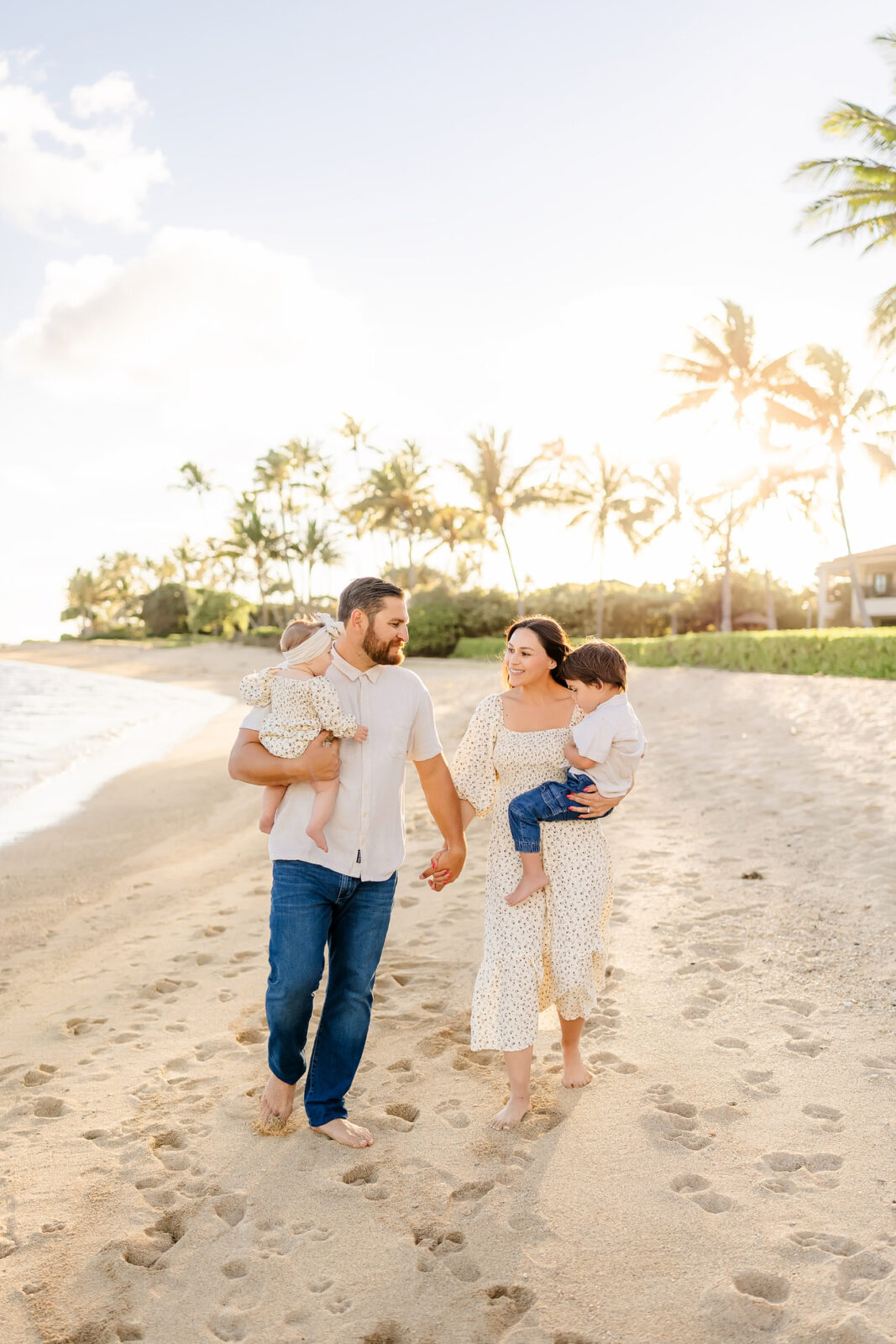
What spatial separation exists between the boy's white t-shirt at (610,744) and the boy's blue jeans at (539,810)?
0.07 meters

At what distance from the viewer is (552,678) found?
10.6ft

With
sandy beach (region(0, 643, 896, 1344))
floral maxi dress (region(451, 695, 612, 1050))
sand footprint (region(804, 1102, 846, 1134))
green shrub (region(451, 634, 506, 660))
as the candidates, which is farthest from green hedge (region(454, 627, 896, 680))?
floral maxi dress (region(451, 695, 612, 1050))

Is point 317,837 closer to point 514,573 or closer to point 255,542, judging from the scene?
point 514,573

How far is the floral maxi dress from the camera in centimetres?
315

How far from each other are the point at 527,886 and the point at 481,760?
476mm

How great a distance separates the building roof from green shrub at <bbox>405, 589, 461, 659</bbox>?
50.0ft

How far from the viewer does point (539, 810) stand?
3.07 metres

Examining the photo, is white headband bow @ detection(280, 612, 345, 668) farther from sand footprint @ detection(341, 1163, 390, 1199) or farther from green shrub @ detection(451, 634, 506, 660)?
green shrub @ detection(451, 634, 506, 660)

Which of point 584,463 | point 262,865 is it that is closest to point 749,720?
point 262,865

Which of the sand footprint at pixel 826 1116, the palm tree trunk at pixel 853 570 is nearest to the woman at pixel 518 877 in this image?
the sand footprint at pixel 826 1116

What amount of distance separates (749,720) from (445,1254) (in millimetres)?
10148

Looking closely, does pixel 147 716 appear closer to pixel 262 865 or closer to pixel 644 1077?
pixel 262 865

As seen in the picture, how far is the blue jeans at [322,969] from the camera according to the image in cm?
286

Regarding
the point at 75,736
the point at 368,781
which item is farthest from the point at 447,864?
the point at 75,736
